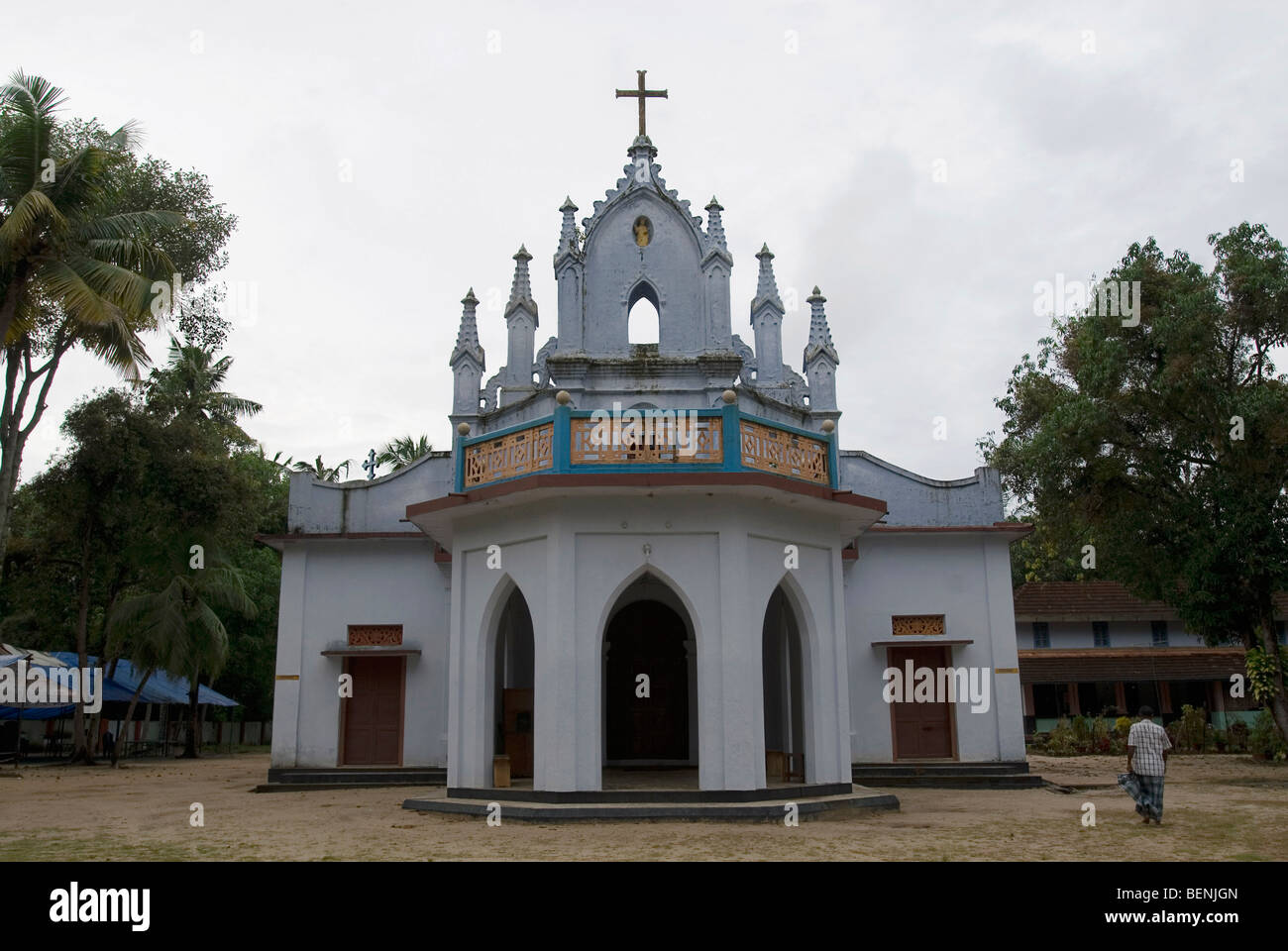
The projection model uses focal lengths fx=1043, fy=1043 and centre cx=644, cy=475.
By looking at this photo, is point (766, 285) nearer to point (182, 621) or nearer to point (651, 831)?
point (651, 831)

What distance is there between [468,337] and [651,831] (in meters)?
13.5

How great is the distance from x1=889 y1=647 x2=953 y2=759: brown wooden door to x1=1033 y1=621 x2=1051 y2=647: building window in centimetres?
1822

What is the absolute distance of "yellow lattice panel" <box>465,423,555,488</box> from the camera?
13.4m

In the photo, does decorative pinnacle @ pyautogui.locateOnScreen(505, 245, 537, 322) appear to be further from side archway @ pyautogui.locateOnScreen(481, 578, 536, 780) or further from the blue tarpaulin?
the blue tarpaulin

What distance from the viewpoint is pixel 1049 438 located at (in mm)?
21938

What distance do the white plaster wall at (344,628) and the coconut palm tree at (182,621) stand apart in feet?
31.9

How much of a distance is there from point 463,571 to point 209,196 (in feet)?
67.3

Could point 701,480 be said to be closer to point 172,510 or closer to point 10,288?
point 10,288

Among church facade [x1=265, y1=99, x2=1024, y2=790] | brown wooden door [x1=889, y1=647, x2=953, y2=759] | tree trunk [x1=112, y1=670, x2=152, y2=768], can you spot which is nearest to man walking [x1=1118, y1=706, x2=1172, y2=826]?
church facade [x1=265, y1=99, x2=1024, y2=790]

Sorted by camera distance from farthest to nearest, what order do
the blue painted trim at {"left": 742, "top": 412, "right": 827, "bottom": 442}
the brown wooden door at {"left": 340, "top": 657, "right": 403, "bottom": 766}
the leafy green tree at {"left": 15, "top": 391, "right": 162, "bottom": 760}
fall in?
the leafy green tree at {"left": 15, "top": 391, "right": 162, "bottom": 760}, the brown wooden door at {"left": 340, "top": 657, "right": 403, "bottom": 766}, the blue painted trim at {"left": 742, "top": 412, "right": 827, "bottom": 442}

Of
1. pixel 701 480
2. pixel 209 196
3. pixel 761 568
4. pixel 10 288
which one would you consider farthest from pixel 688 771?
pixel 209 196

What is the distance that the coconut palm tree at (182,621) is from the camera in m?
27.8
